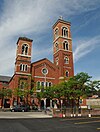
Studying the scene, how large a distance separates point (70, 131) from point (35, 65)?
34.0 m

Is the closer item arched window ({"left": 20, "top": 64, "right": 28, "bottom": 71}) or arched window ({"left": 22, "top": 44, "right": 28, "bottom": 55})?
arched window ({"left": 20, "top": 64, "right": 28, "bottom": 71})

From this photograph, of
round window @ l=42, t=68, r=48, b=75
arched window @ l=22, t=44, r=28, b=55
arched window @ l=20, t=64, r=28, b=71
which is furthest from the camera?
round window @ l=42, t=68, r=48, b=75

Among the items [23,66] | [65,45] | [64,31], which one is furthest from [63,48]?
[23,66]

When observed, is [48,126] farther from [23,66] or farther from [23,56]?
[23,56]

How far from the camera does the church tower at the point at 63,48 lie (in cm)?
4637

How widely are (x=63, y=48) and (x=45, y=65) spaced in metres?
8.04

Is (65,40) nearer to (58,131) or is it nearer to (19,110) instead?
(19,110)

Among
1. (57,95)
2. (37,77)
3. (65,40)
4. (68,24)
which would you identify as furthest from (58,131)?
(68,24)

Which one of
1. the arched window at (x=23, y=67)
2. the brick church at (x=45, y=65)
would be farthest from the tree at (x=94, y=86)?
the arched window at (x=23, y=67)

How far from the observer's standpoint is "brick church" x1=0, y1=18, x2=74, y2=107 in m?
41.2

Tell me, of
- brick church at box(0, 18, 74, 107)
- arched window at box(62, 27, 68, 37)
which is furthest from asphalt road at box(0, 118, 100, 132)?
arched window at box(62, 27, 68, 37)

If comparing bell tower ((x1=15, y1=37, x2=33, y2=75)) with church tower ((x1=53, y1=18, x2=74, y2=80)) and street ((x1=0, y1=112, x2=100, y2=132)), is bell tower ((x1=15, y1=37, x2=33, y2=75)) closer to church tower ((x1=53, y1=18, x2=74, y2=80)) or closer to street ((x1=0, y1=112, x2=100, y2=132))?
church tower ((x1=53, y1=18, x2=74, y2=80))

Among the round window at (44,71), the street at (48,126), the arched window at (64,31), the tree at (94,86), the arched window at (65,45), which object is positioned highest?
the arched window at (64,31)

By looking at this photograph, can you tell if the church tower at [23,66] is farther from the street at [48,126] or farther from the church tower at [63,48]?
the street at [48,126]
